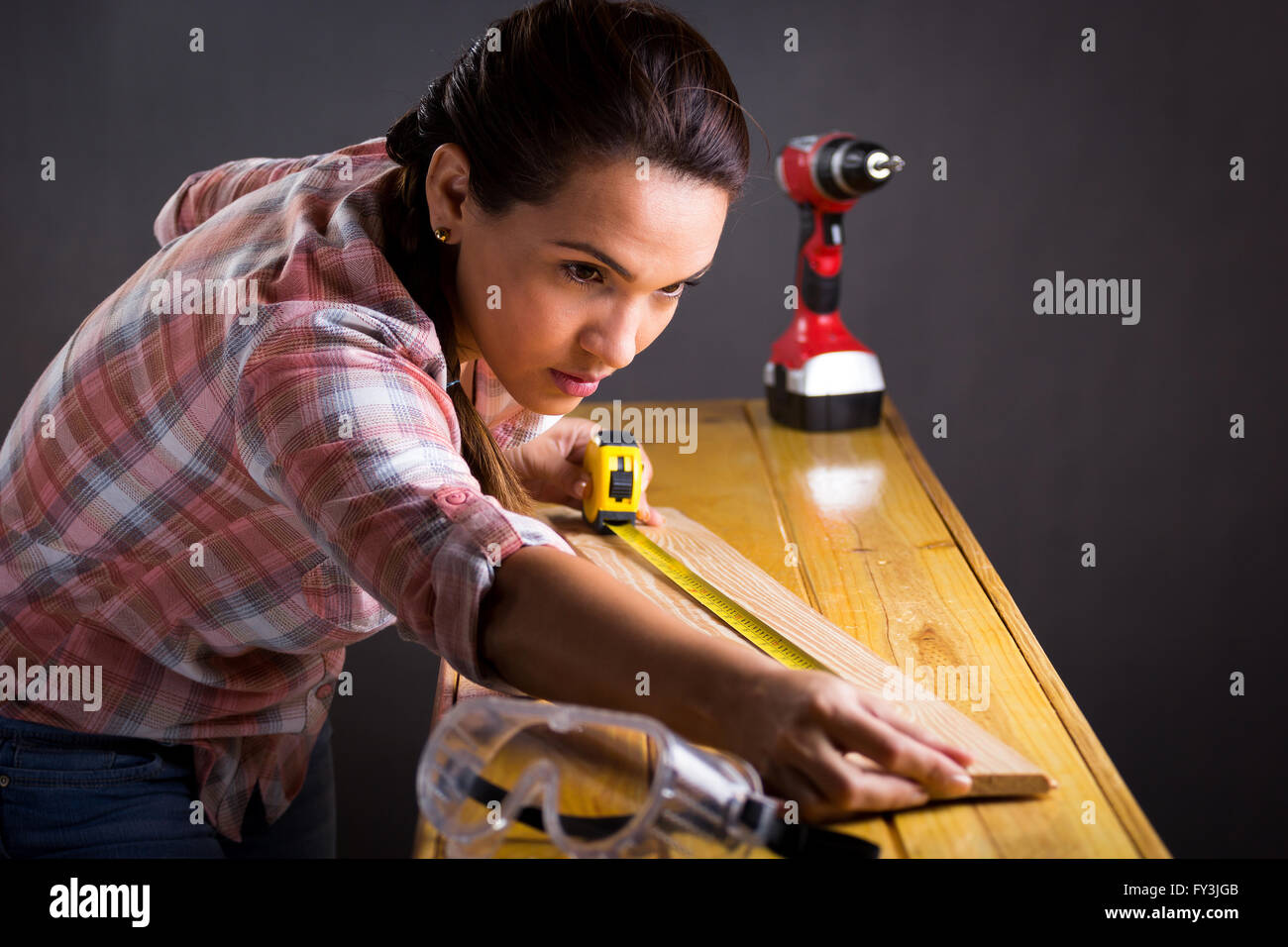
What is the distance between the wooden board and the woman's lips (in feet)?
0.66

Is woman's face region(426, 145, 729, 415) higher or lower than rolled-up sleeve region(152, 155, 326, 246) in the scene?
lower

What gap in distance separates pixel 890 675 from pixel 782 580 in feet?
0.86

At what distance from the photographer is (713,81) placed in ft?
3.61

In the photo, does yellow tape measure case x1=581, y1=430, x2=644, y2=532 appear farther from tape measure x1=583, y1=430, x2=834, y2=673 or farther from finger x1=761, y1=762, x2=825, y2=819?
finger x1=761, y1=762, x2=825, y2=819

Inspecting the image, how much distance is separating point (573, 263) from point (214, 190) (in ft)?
2.13

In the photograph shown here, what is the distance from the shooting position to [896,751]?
0.80m

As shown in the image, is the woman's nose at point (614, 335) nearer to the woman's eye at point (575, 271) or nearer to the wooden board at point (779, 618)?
the woman's eye at point (575, 271)

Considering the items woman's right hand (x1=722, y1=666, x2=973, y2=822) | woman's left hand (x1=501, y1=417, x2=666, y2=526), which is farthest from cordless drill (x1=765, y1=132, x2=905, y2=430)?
woman's right hand (x1=722, y1=666, x2=973, y2=822)

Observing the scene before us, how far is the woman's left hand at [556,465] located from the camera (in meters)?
→ 1.51

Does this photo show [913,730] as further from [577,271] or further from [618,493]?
[618,493]

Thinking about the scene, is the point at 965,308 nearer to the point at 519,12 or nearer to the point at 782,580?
the point at 782,580

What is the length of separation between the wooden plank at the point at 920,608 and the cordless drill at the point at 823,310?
40 millimetres

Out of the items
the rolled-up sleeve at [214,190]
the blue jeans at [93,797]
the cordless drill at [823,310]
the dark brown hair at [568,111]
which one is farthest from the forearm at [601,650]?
the cordless drill at [823,310]

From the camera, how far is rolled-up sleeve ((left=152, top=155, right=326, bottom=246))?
1468mm
